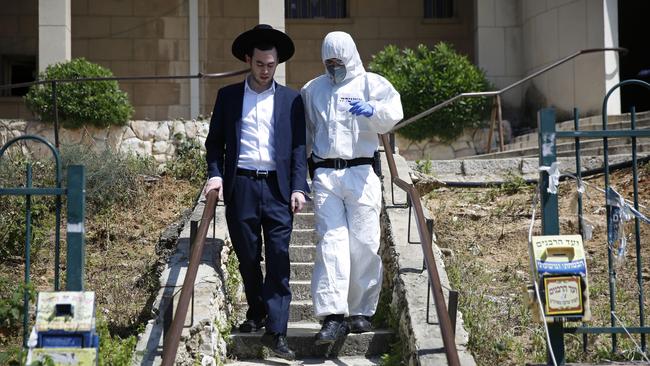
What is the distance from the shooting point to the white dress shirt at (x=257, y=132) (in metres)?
6.05

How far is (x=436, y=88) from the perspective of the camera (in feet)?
41.8

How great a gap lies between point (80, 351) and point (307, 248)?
3.17 m

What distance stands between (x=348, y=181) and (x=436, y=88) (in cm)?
689

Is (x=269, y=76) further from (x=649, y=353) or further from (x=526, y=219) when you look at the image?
(x=526, y=219)

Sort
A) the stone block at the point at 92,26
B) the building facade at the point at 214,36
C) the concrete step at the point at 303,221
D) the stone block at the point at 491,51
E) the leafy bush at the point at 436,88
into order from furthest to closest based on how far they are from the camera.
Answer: the stone block at the point at 92,26 < the building facade at the point at 214,36 < the stone block at the point at 491,51 < the leafy bush at the point at 436,88 < the concrete step at the point at 303,221

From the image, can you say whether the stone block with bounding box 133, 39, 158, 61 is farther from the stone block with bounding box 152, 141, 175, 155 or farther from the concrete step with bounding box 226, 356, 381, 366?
the concrete step with bounding box 226, 356, 381, 366

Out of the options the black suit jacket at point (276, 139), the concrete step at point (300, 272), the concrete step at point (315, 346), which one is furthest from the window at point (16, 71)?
the concrete step at point (315, 346)

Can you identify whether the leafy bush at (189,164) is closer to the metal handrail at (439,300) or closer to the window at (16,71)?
the metal handrail at (439,300)

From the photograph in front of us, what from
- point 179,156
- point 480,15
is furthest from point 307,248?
point 480,15

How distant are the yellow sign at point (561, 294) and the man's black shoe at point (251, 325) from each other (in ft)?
6.49

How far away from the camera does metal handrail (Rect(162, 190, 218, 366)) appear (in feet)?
16.4

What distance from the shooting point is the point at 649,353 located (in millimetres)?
5605

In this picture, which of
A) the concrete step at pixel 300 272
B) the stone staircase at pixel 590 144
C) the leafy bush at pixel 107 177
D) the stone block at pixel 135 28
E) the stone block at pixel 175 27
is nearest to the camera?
the concrete step at pixel 300 272

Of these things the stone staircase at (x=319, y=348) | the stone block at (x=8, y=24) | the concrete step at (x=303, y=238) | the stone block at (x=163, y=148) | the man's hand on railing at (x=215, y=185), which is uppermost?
the stone block at (x=8, y=24)
